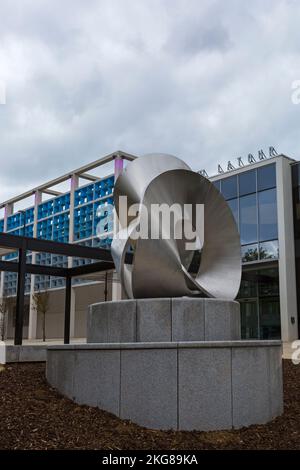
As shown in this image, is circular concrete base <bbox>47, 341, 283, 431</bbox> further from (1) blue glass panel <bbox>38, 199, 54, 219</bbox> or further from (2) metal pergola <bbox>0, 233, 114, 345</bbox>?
(1) blue glass panel <bbox>38, 199, 54, 219</bbox>

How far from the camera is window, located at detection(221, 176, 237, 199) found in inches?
1261

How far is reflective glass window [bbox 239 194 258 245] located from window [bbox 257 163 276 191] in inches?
31.3

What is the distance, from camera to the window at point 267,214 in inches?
1174

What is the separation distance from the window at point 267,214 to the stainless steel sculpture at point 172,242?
59.6ft

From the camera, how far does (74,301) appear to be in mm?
50688

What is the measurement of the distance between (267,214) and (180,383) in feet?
76.5

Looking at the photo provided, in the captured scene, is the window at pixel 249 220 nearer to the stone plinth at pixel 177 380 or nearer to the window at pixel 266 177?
the window at pixel 266 177

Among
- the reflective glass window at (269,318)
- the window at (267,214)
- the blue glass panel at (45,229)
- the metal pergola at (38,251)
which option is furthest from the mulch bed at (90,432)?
the blue glass panel at (45,229)

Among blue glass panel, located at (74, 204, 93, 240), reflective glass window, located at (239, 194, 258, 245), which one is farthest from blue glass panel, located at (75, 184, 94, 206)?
reflective glass window, located at (239, 194, 258, 245)

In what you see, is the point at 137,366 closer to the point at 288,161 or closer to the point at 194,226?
the point at 194,226

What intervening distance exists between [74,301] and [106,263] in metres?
29.6

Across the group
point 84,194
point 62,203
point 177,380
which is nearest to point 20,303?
point 177,380

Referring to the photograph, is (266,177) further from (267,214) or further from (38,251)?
(38,251)
